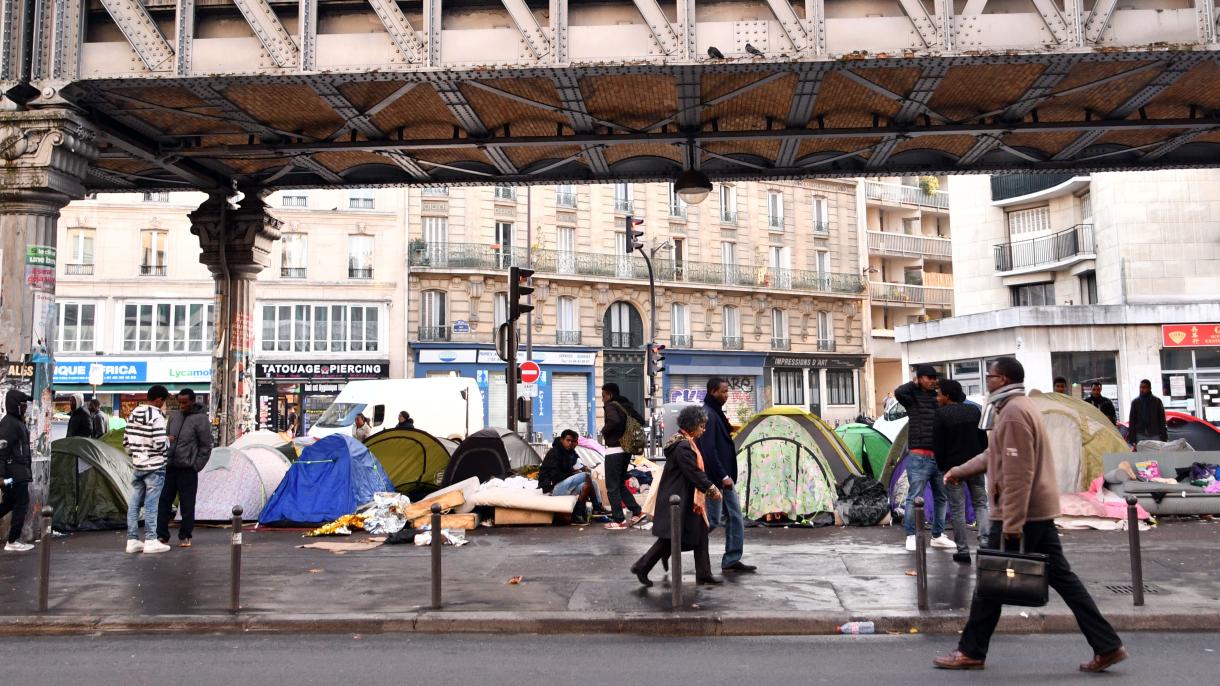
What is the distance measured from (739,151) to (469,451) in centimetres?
628

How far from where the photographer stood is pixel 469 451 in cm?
1515

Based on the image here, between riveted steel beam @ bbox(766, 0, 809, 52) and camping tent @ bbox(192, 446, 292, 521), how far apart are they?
9339mm

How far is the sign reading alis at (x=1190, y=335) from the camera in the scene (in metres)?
28.2

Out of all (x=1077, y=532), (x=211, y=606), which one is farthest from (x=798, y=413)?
(x=211, y=606)

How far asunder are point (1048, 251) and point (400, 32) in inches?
1137

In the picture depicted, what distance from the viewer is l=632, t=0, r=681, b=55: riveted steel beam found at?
11164 mm

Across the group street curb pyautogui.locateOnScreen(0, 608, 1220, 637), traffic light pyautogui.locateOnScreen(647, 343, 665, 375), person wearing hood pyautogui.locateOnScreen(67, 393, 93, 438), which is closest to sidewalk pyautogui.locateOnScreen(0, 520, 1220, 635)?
street curb pyautogui.locateOnScreen(0, 608, 1220, 637)

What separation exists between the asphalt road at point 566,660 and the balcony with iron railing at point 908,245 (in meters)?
50.4

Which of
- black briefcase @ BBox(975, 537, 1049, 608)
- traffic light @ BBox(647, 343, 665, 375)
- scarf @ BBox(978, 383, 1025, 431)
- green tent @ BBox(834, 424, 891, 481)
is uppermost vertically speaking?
traffic light @ BBox(647, 343, 665, 375)

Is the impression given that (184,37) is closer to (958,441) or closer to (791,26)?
(791,26)

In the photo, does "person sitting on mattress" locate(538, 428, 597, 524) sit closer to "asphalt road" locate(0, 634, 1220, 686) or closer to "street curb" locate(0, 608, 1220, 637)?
"street curb" locate(0, 608, 1220, 637)

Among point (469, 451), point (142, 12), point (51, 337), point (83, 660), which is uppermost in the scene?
point (142, 12)

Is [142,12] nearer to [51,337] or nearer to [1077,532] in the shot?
[51,337]

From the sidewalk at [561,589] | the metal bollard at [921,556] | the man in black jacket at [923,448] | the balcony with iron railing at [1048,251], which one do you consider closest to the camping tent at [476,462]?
the sidewalk at [561,589]
